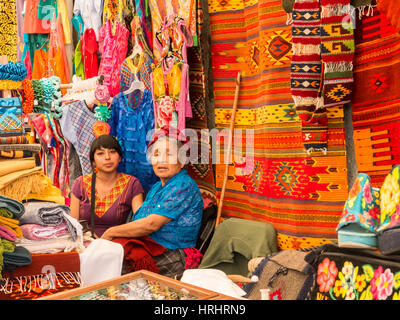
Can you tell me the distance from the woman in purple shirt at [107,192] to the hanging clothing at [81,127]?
475 mm

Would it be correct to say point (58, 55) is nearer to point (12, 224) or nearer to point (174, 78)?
point (174, 78)

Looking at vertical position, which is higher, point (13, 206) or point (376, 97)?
point (376, 97)

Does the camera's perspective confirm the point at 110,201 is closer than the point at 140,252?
No

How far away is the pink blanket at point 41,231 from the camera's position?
5.82ft

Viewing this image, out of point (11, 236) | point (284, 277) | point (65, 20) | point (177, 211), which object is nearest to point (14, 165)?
point (11, 236)

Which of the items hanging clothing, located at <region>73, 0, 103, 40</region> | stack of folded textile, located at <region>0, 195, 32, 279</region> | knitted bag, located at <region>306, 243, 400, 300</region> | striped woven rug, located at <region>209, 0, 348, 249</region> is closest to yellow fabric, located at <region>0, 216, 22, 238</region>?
stack of folded textile, located at <region>0, 195, 32, 279</region>

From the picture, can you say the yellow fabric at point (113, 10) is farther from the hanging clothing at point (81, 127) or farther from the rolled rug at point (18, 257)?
the rolled rug at point (18, 257)

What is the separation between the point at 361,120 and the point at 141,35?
218cm

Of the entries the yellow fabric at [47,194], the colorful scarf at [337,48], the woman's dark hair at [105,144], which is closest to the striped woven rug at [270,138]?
the colorful scarf at [337,48]

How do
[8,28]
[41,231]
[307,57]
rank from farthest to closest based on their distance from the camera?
1. [8,28]
2. [307,57]
3. [41,231]

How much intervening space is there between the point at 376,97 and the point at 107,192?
2.00 metres

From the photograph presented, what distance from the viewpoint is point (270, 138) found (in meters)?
2.93

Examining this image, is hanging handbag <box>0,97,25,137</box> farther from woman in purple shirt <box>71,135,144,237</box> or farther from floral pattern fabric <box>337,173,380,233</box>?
woman in purple shirt <box>71,135,144,237</box>

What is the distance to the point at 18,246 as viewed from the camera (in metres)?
1.70
